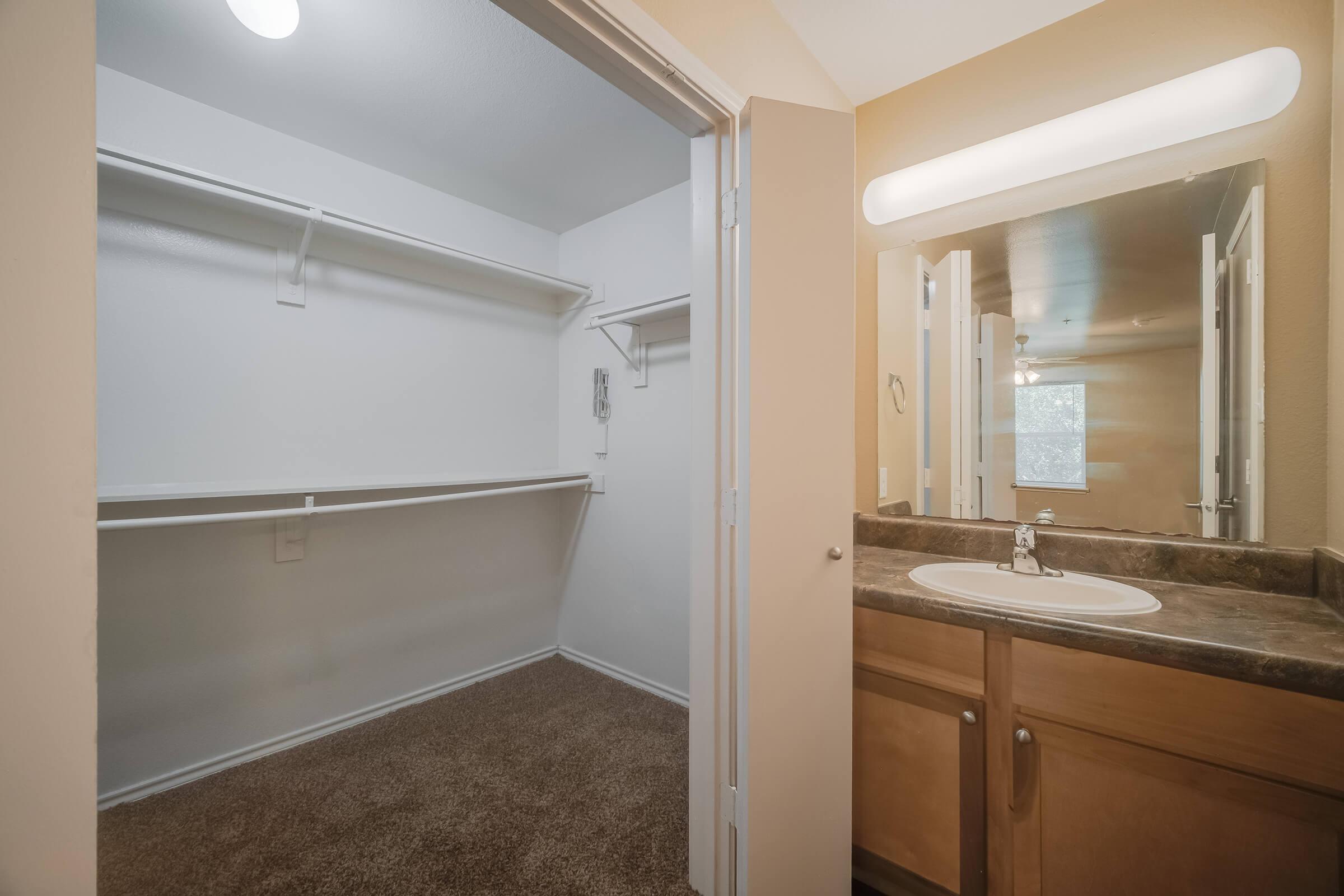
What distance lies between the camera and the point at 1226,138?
1.31 m

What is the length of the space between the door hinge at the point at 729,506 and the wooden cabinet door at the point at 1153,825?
760mm

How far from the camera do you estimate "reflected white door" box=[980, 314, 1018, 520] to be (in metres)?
1.58

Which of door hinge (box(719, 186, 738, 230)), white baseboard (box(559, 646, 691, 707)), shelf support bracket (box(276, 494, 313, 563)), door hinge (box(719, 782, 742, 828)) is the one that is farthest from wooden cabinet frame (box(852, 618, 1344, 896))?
shelf support bracket (box(276, 494, 313, 563))

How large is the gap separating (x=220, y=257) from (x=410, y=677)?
1.89 metres

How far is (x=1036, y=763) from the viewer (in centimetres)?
108

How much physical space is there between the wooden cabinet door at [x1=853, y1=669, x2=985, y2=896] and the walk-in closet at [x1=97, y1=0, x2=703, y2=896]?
57 cm

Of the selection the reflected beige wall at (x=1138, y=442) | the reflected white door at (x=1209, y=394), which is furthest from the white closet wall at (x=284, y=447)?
the reflected white door at (x=1209, y=394)

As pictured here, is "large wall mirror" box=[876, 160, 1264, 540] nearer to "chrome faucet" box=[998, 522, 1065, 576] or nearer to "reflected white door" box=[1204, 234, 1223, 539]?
"reflected white door" box=[1204, 234, 1223, 539]

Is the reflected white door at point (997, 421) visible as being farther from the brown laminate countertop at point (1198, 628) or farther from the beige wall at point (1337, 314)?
the beige wall at point (1337, 314)

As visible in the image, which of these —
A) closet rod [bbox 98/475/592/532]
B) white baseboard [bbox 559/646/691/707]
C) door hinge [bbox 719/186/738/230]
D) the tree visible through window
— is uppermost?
door hinge [bbox 719/186/738/230]

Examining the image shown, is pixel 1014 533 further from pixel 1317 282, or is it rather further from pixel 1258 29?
pixel 1258 29

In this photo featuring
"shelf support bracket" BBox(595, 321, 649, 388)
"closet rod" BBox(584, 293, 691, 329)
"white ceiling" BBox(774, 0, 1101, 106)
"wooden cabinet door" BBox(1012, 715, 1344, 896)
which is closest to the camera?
"wooden cabinet door" BBox(1012, 715, 1344, 896)

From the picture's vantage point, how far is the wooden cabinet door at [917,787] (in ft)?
3.78

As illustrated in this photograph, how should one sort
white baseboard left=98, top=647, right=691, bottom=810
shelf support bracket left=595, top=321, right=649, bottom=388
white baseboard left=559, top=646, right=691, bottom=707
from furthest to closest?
shelf support bracket left=595, top=321, right=649, bottom=388
white baseboard left=559, top=646, right=691, bottom=707
white baseboard left=98, top=647, right=691, bottom=810
